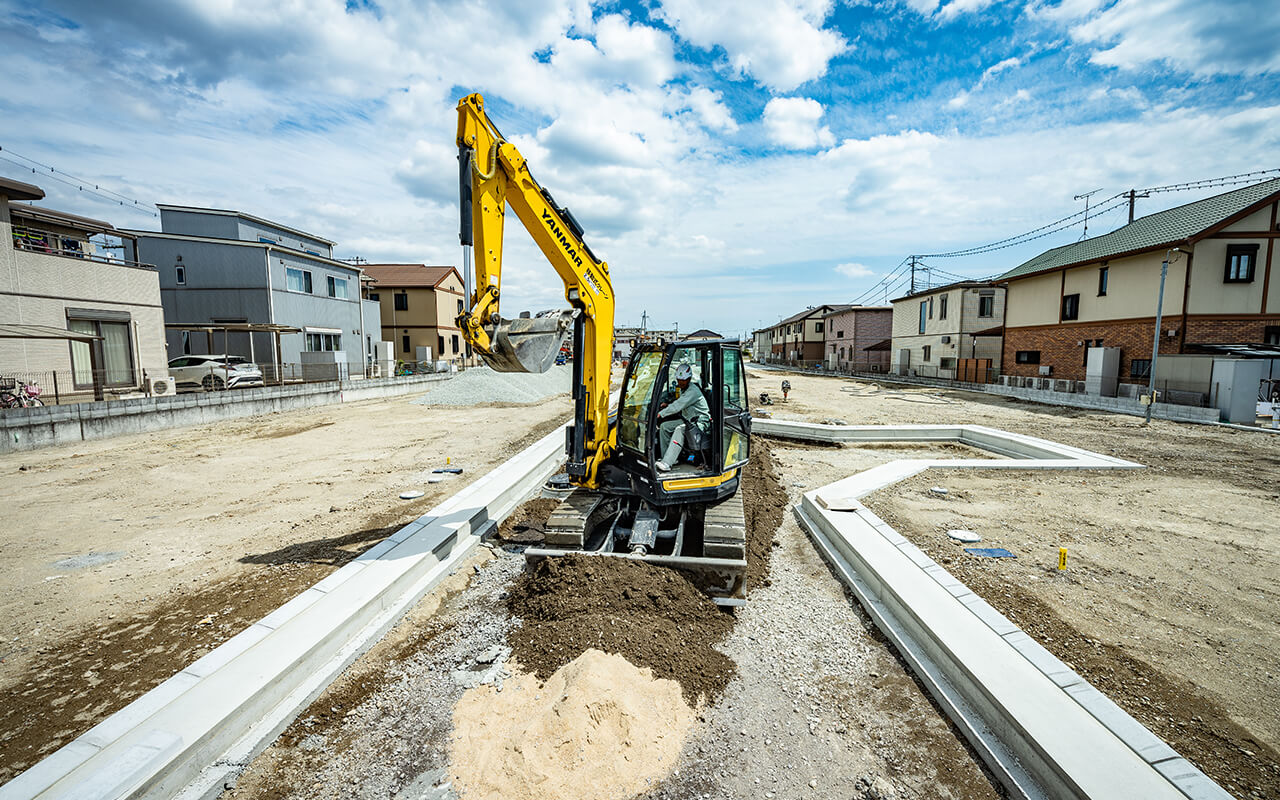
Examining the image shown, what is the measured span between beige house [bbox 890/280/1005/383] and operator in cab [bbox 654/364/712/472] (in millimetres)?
30423

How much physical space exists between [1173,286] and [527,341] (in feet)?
86.7

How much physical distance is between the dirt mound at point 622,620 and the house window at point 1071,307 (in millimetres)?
28700

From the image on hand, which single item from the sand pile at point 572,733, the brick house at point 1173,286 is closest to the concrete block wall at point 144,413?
the sand pile at point 572,733

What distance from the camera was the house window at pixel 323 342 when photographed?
28722mm

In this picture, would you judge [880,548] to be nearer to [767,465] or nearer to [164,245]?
[767,465]

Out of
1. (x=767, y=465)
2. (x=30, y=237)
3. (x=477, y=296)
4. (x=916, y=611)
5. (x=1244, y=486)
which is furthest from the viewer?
(x=30, y=237)

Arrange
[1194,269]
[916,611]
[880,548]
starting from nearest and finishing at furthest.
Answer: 1. [916,611]
2. [880,548]
3. [1194,269]

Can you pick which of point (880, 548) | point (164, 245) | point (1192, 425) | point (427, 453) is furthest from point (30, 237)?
point (1192, 425)

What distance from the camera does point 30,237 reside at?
1769 cm

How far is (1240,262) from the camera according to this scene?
19.9m

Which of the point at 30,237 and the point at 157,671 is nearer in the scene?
the point at 157,671

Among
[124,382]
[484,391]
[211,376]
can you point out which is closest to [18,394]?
[124,382]

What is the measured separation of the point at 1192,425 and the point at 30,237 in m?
37.9

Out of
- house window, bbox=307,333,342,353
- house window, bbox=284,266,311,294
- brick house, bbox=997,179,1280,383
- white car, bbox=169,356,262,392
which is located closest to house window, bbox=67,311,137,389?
white car, bbox=169,356,262,392
